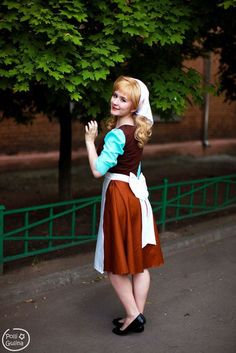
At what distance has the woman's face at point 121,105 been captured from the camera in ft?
10.5

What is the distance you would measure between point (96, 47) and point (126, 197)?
5.35 ft

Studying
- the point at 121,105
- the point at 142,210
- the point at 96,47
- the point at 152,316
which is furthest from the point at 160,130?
the point at 121,105

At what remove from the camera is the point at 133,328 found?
3480mm

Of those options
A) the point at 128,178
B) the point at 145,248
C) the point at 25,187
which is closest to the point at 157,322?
the point at 145,248

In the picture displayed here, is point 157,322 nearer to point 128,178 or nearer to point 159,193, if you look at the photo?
point 128,178

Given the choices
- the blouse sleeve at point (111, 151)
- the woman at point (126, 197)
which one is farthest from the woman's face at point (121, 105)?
the blouse sleeve at point (111, 151)

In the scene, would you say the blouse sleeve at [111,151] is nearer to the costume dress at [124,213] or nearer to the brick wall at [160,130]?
the costume dress at [124,213]

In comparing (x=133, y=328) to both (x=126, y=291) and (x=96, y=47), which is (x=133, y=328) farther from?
(x=96, y=47)

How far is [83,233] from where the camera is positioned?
5.78 meters

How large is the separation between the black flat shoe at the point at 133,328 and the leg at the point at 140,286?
74mm

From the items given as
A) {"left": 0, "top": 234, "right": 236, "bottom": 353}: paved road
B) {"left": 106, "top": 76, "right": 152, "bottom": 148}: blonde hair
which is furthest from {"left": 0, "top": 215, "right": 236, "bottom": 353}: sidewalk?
{"left": 106, "top": 76, "right": 152, "bottom": 148}: blonde hair

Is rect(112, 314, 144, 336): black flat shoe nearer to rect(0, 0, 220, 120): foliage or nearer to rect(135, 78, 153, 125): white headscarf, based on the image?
rect(135, 78, 153, 125): white headscarf

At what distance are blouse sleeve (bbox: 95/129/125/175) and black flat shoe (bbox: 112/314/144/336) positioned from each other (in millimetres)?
1072

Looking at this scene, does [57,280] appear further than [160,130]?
No
